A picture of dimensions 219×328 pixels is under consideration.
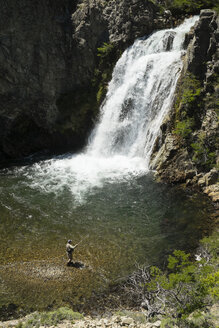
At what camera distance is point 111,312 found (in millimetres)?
9477

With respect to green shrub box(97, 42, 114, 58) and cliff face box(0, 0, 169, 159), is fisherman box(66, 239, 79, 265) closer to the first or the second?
cliff face box(0, 0, 169, 159)

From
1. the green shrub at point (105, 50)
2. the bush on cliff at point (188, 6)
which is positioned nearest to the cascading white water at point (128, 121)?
the bush on cliff at point (188, 6)

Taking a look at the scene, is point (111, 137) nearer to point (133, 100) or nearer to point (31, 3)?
point (133, 100)

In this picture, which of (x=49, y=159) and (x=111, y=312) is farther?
(x=49, y=159)

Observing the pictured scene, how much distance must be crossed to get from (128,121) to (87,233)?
455 inches

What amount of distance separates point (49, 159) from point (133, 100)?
29.2ft

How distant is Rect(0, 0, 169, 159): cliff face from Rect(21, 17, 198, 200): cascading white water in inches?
78.8

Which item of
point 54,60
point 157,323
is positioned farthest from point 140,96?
point 157,323

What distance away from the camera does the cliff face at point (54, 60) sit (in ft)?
78.6

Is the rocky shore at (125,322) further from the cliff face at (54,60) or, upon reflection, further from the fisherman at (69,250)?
the cliff face at (54,60)

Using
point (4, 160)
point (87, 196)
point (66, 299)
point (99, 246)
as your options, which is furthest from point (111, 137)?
point (66, 299)

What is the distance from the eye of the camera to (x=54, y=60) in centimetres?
2520

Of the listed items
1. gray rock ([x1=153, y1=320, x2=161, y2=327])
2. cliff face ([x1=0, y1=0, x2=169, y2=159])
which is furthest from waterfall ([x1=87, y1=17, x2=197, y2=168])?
gray rock ([x1=153, y1=320, x2=161, y2=327])

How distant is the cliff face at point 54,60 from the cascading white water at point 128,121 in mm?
2001
